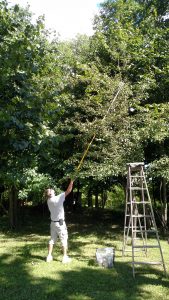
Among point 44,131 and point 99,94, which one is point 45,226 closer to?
point 99,94

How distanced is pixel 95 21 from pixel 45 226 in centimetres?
992

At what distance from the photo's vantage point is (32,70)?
5324 millimetres

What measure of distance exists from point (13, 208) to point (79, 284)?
932 cm

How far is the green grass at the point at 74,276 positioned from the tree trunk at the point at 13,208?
12.8 ft

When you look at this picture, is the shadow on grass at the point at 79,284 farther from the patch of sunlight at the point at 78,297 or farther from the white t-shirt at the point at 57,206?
the white t-shirt at the point at 57,206

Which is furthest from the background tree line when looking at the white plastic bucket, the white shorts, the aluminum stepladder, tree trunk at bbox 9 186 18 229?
the white plastic bucket

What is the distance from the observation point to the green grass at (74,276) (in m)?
5.41

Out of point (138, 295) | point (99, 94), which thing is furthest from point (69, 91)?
point (138, 295)

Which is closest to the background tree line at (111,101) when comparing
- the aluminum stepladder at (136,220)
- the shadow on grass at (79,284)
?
the aluminum stepladder at (136,220)

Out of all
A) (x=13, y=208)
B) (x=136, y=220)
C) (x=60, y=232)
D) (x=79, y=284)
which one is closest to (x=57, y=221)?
(x=60, y=232)

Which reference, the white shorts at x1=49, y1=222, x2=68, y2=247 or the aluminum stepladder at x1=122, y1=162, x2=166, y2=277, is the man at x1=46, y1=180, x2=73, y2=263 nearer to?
the white shorts at x1=49, y1=222, x2=68, y2=247

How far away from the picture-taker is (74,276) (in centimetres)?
638

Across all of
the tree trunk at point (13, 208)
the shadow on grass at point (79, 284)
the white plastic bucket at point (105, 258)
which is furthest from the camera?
the tree trunk at point (13, 208)

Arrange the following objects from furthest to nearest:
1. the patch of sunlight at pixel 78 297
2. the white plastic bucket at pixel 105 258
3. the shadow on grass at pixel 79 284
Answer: the white plastic bucket at pixel 105 258 → the shadow on grass at pixel 79 284 → the patch of sunlight at pixel 78 297
